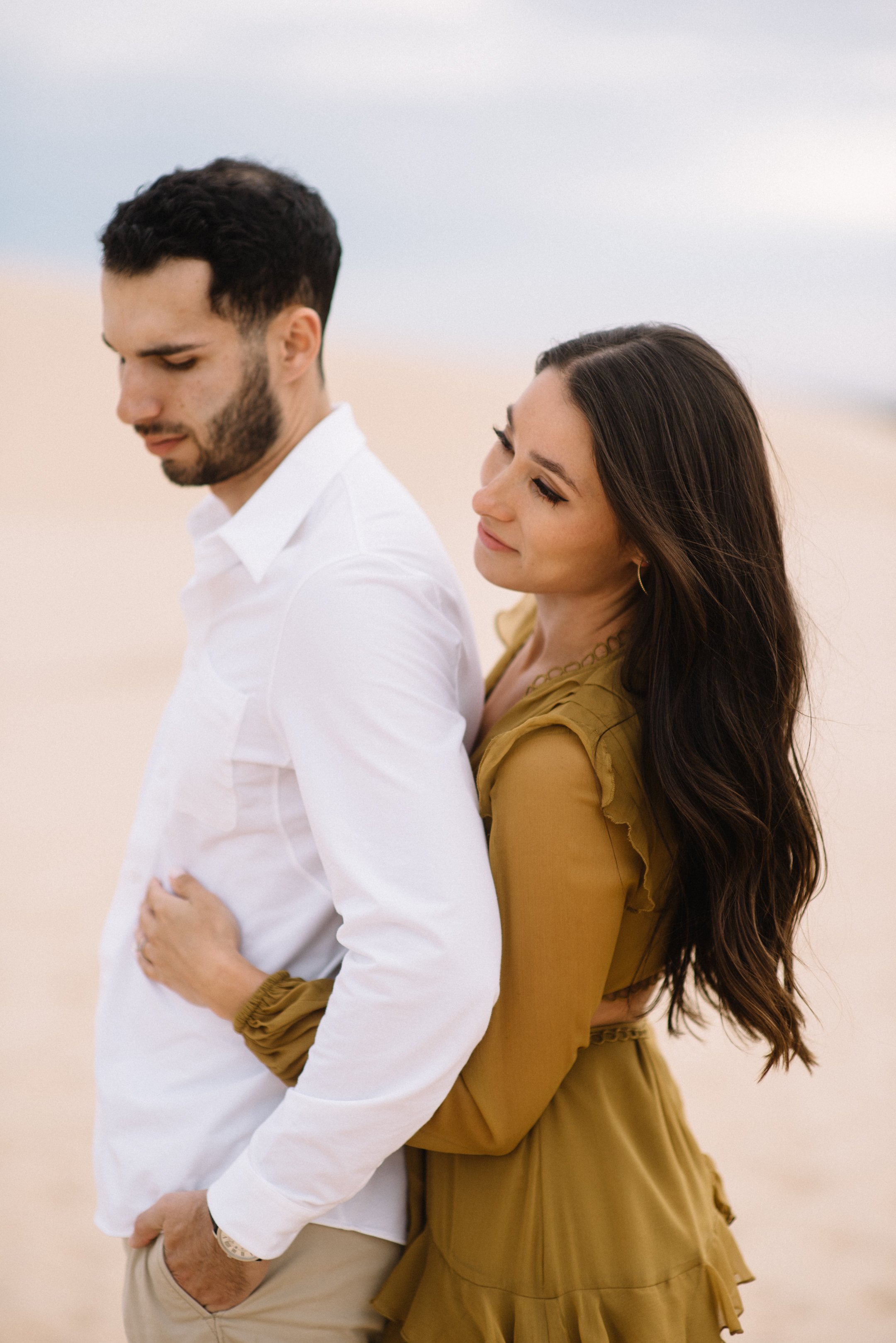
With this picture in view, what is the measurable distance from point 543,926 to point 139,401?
1212 mm

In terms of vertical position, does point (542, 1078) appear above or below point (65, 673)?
above

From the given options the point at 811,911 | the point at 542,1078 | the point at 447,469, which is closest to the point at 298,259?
the point at 542,1078

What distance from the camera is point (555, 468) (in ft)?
6.36

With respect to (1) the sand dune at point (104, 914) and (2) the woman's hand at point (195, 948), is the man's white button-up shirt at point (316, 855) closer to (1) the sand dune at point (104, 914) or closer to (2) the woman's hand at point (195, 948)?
(2) the woman's hand at point (195, 948)

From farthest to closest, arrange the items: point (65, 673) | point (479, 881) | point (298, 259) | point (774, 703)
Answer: point (65, 673) < point (298, 259) < point (774, 703) < point (479, 881)

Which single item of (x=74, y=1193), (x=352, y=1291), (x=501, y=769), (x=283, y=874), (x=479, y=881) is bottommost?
(x=74, y=1193)

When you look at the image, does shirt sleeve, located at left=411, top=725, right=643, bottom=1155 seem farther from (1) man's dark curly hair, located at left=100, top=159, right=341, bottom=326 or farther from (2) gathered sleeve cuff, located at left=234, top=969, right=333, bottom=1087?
(1) man's dark curly hair, located at left=100, top=159, right=341, bottom=326

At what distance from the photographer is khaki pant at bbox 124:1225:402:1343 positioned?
1.94 meters

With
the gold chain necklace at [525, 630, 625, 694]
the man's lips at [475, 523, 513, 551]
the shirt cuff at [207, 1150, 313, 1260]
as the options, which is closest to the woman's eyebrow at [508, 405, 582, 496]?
the man's lips at [475, 523, 513, 551]

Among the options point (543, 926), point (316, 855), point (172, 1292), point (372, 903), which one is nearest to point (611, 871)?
point (543, 926)

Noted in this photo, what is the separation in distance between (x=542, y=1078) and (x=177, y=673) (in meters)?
11.4

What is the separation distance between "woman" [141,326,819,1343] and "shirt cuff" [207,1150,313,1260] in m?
0.17

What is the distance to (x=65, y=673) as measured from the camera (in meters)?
12.4

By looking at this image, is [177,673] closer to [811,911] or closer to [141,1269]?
[811,911]
